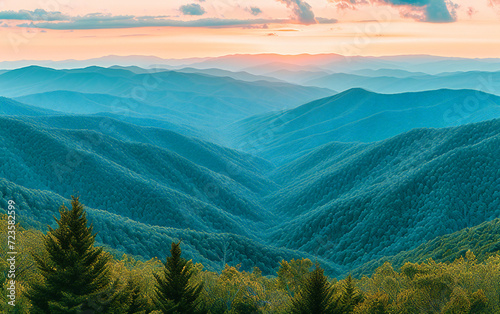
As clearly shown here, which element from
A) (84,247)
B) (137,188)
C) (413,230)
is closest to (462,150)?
(413,230)

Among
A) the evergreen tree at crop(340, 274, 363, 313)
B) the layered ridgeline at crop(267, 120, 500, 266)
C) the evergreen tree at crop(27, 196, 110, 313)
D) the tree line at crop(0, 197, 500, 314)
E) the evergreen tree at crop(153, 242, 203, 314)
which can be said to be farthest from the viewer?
the layered ridgeline at crop(267, 120, 500, 266)

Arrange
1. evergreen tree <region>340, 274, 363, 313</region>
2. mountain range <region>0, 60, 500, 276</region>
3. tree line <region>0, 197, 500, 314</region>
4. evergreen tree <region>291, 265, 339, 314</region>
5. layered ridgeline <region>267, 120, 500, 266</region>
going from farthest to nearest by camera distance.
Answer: layered ridgeline <region>267, 120, 500, 266</region>, mountain range <region>0, 60, 500, 276</region>, evergreen tree <region>340, 274, 363, 313</region>, evergreen tree <region>291, 265, 339, 314</region>, tree line <region>0, 197, 500, 314</region>

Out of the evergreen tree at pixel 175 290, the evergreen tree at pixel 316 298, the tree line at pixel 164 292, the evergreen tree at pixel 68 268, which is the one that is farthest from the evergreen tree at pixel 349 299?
the evergreen tree at pixel 68 268

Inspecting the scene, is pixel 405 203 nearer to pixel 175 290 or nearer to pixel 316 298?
pixel 316 298

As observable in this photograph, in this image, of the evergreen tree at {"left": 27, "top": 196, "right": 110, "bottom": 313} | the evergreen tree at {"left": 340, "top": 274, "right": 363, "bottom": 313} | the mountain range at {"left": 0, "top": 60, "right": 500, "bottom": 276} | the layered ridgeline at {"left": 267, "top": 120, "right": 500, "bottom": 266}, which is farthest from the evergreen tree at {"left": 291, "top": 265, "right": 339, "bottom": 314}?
the layered ridgeline at {"left": 267, "top": 120, "right": 500, "bottom": 266}

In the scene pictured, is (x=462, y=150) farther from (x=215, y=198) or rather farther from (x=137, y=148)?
(x=137, y=148)

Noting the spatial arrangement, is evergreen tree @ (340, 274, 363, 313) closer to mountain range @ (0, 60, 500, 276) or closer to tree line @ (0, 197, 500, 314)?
tree line @ (0, 197, 500, 314)
